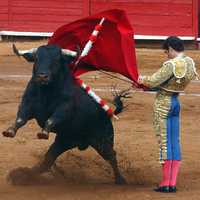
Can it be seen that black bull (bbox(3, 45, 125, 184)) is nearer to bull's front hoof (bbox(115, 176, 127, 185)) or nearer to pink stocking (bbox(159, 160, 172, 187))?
bull's front hoof (bbox(115, 176, 127, 185))

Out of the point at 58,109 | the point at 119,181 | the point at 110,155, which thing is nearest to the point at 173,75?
the point at 58,109

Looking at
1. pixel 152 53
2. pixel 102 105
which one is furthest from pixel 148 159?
pixel 152 53

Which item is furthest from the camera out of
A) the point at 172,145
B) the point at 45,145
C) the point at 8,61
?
the point at 8,61

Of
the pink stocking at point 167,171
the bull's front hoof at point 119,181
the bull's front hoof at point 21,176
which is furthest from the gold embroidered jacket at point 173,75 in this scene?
the bull's front hoof at point 21,176

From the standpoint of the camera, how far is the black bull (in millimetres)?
6621

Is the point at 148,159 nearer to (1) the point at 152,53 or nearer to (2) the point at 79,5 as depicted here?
(1) the point at 152,53

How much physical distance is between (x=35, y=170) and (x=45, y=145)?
1746 millimetres

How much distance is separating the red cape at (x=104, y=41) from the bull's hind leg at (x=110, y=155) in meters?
0.58

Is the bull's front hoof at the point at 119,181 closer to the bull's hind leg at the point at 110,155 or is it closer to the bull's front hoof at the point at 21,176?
the bull's hind leg at the point at 110,155

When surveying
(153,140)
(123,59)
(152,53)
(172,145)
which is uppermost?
(123,59)

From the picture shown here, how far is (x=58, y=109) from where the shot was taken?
6727 mm

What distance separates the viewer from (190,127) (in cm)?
1028

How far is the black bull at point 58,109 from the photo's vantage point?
662cm

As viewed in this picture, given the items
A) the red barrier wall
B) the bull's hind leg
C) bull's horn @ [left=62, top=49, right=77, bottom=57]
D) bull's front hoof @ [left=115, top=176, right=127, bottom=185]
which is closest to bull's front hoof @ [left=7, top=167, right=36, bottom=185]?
the bull's hind leg
